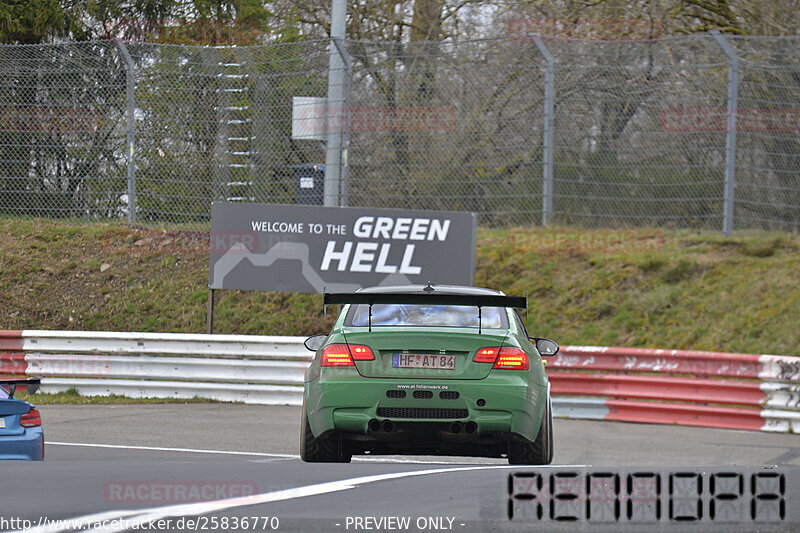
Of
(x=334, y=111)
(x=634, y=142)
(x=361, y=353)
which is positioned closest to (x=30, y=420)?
(x=361, y=353)

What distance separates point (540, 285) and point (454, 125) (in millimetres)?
2987

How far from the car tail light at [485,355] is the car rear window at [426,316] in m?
0.24

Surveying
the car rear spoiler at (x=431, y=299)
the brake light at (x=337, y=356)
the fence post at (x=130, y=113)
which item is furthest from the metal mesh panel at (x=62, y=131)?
the car rear spoiler at (x=431, y=299)

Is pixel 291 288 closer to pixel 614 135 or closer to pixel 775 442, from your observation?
pixel 614 135

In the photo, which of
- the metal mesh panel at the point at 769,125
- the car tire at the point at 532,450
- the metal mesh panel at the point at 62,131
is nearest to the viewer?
the car tire at the point at 532,450

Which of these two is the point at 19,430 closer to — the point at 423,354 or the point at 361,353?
the point at 361,353

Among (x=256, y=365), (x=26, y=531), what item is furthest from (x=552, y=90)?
(x=26, y=531)

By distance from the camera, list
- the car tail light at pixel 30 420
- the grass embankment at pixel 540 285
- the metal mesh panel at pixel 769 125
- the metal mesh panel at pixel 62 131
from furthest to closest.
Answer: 1. the metal mesh panel at pixel 62 131
2. the metal mesh panel at pixel 769 125
3. the grass embankment at pixel 540 285
4. the car tail light at pixel 30 420

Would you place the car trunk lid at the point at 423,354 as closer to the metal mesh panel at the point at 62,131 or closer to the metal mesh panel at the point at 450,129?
the metal mesh panel at the point at 450,129

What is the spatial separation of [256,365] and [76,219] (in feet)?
22.7

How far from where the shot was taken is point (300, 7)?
2405 centimetres

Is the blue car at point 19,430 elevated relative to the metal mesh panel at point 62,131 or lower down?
lower down

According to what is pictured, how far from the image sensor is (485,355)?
6.65 m

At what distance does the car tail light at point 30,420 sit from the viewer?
746 centimetres
